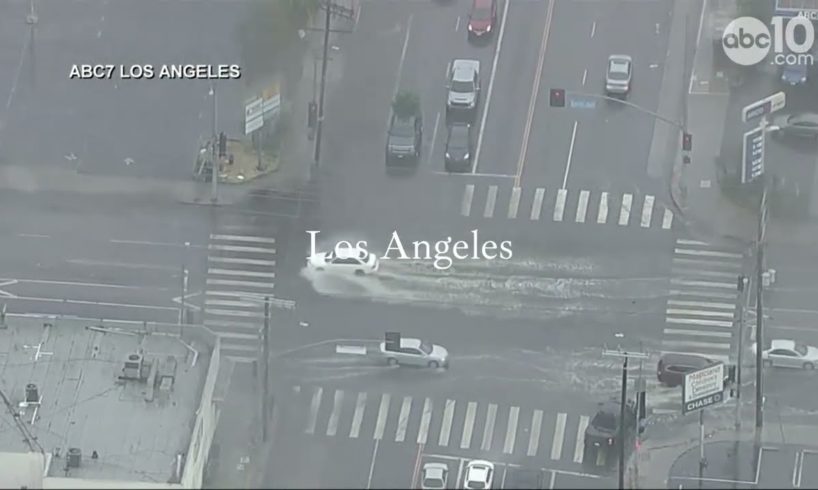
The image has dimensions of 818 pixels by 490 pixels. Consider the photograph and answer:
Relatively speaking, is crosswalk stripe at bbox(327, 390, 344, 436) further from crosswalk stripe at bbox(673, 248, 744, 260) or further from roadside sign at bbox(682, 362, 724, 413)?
crosswalk stripe at bbox(673, 248, 744, 260)

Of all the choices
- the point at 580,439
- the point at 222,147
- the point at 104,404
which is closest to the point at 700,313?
the point at 580,439

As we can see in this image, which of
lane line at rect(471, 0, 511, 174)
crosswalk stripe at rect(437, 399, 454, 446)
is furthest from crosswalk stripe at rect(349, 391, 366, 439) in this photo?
lane line at rect(471, 0, 511, 174)

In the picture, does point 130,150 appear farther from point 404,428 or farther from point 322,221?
point 404,428

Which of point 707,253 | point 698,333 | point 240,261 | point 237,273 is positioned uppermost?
point 707,253

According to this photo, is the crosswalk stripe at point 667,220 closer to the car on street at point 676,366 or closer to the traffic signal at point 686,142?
the traffic signal at point 686,142

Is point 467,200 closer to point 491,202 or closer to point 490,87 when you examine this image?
point 491,202

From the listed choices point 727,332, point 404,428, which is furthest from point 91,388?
point 727,332

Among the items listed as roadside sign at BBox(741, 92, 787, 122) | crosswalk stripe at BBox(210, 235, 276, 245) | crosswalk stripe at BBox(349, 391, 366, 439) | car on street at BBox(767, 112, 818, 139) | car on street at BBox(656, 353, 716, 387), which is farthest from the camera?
car on street at BBox(767, 112, 818, 139)
